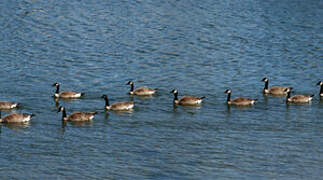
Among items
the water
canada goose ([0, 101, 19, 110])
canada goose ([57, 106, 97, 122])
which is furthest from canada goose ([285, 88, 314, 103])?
canada goose ([0, 101, 19, 110])

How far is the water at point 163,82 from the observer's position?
79.8 ft

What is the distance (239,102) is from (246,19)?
75.8 feet

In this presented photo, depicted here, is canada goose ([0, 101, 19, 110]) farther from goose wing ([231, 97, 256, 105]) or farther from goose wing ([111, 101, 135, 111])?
goose wing ([231, 97, 256, 105])

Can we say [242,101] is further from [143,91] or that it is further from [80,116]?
[80,116]

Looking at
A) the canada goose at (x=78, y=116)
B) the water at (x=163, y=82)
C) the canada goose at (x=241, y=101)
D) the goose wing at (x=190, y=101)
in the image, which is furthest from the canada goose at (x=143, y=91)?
the canada goose at (x=78, y=116)

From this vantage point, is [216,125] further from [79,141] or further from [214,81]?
[214,81]

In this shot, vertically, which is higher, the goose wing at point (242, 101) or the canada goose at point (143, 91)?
the canada goose at point (143, 91)

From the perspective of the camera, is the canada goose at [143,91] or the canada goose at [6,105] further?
the canada goose at [143,91]

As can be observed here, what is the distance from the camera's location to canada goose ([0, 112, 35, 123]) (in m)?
28.5

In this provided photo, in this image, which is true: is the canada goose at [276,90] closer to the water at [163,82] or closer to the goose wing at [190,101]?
the water at [163,82]

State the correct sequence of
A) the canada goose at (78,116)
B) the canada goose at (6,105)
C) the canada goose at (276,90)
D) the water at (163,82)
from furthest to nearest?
the canada goose at (276,90)
the canada goose at (6,105)
the canada goose at (78,116)
the water at (163,82)

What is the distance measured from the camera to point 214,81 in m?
36.2

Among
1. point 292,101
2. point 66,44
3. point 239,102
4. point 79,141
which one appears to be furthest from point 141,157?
point 66,44

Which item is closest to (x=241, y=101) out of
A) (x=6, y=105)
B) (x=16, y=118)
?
(x=16, y=118)
